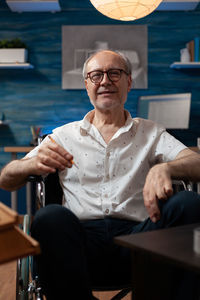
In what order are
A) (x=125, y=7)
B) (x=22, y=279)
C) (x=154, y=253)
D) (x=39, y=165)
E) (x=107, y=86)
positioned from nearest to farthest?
(x=154, y=253) → (x=39, y=165) → (x=22, y=279) → (x=107, y=86) → (x=125, y=7)

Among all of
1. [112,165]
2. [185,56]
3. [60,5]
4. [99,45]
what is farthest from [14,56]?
[112,165]

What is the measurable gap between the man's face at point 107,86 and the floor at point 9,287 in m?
1.05

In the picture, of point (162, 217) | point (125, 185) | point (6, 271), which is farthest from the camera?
point (6, 271)

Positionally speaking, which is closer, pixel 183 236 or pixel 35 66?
pixel 183 236

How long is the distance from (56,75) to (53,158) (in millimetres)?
2885

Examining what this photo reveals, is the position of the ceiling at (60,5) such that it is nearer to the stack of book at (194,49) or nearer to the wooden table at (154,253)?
the stack of book at (194,49)

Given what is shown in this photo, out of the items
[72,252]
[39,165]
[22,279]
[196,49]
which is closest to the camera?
[72,252]

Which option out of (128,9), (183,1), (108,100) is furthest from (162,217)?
(183,1)

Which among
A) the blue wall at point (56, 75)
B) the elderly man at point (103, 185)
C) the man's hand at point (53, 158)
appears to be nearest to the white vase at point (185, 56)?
→ the blue wall at point (56, 75)

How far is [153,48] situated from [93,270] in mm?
3042

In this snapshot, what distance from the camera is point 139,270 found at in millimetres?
976

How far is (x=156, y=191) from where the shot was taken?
→ 1.24 metres

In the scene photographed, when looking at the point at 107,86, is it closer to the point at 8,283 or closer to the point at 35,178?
the point at 35,178

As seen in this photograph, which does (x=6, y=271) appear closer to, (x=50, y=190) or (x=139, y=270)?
(x=50, y=190)
